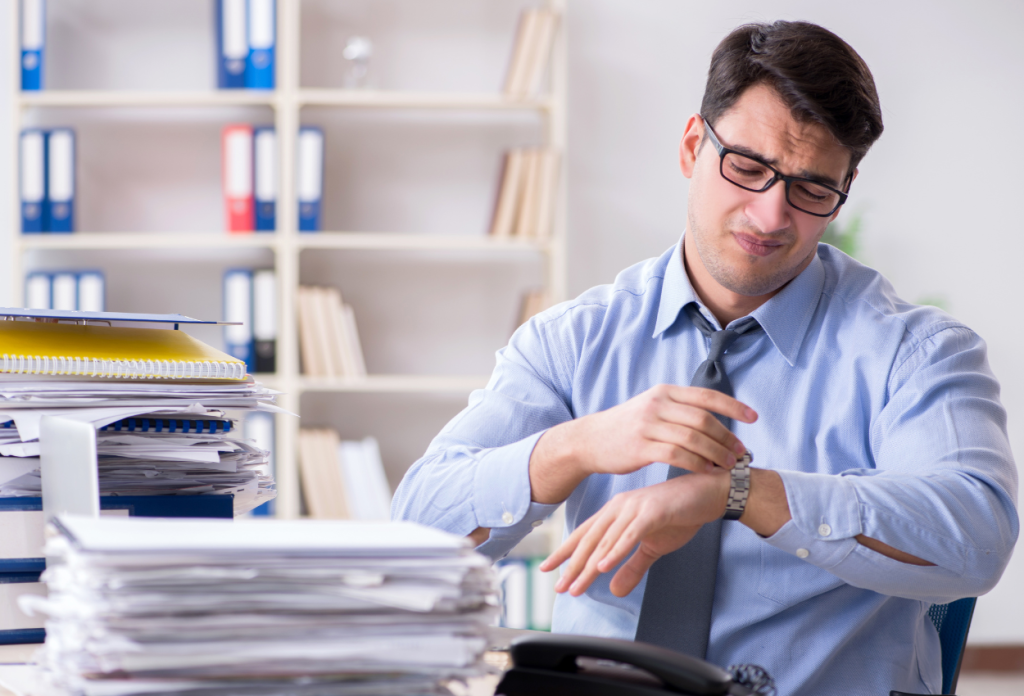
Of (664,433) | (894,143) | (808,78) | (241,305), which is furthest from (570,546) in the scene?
(894,143)

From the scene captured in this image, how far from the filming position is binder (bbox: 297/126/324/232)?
9.01 ft

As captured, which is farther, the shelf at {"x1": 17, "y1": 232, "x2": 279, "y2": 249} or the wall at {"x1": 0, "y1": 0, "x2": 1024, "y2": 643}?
the wall at {"x1": 0, "y1": 0, "x2": 1024, "y2": 643}

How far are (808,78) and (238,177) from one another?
1985 millimetres

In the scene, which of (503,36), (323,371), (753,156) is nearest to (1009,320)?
(503,36)

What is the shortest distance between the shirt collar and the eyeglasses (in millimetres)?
106

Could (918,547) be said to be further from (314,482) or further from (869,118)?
(314,482)

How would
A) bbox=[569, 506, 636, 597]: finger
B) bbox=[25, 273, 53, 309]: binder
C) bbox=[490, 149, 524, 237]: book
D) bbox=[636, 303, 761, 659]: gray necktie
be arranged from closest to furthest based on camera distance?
bbox=[569, 506, 636, 597]: finger
bbox=[636, 303, 761, 659]: gray necktie
bbox=[25, 273, 53, 309]: binder
bbox=[490, 149, 524, 237]: book

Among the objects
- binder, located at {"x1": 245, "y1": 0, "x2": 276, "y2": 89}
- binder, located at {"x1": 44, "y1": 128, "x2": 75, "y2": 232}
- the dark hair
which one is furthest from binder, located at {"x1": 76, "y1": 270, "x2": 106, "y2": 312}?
the dark hair

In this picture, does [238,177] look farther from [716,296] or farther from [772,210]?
[772,210]

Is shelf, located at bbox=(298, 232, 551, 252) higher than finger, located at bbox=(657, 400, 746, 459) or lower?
lower

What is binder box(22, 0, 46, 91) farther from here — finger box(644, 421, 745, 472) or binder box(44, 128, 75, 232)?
finger box(644, 421, 745, 472)

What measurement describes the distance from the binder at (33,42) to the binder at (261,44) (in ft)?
1.97

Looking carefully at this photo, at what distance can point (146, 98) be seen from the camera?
9.12 ft

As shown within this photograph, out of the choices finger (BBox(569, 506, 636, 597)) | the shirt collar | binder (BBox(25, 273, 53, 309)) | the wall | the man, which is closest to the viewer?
finger (BBox(569, 506, 636, 597))
